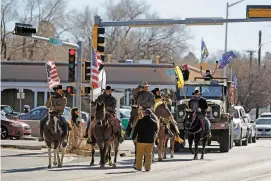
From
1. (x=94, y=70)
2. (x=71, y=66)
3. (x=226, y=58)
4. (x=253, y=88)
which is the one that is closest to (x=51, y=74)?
(x=71, y=66)

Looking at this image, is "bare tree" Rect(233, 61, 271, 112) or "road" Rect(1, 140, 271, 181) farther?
"bare tree" Rect(233, 61, 271, 112)

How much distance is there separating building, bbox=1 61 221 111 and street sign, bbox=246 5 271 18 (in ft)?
114

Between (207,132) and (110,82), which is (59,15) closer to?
(110,82)

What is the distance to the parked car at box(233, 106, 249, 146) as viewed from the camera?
36.2 m

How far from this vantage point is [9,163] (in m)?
22.7

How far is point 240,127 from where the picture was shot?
36562 millimetres

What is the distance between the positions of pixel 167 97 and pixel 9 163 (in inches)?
251

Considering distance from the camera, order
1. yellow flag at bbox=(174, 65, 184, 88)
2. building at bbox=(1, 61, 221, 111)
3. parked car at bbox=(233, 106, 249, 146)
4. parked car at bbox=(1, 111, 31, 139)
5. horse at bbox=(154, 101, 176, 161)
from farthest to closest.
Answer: building at bbox=(1, 61, 221, 111) < parked car at bbox=(1, 111, 31, 139) < parked car at bbox=(233, 106, 249, 146) < yellow flag at bbox=(174, 65, 184, 88) < horse at bbox=(154, 101, 176, 161)

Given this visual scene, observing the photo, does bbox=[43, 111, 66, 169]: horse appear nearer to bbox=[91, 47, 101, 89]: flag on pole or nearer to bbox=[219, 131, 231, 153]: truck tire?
bbox=[91, 47, 101, 89]: flag on pole

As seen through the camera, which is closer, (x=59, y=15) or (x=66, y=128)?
(x=66, y=128)

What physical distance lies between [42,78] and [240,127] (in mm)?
30977

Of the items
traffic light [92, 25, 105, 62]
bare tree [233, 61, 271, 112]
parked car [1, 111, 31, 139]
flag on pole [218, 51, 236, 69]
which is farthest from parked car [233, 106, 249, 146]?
bare tree [233, 61, 271, 112]

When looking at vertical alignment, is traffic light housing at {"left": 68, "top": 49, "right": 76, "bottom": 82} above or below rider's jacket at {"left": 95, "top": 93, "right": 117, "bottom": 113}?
above

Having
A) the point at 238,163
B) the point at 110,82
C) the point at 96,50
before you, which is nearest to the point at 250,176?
the point at 238,163
